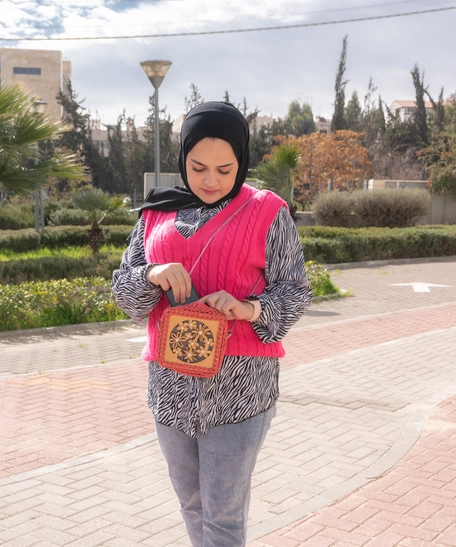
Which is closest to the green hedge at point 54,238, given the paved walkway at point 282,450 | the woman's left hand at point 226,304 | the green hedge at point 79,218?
the green hedge at point 79,218

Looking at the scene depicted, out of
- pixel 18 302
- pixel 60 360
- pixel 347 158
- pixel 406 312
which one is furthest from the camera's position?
pixel 347 158

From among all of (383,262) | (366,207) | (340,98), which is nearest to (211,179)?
(383,262)

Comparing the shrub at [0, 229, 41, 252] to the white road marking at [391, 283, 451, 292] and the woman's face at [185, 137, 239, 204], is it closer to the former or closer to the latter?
the white road marking at [391, 283, 451, 292]

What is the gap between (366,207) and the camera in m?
25.6

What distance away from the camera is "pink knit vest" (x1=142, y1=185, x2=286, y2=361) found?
7.28 feet

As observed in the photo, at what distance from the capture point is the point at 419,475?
14.4 feet

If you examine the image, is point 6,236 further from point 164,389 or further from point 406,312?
point 164,389

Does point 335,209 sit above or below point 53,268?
above

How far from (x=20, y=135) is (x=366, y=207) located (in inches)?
626

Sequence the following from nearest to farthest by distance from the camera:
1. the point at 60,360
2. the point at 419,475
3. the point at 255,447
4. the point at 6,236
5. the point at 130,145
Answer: the point at 255,447 → the point at 419,475 → the point at 60,360 → the point at 6,236 → the point at 130,145

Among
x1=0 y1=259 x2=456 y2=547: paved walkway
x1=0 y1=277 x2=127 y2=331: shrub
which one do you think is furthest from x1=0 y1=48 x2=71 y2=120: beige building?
x1=0 y1=259 x2=456 y2=547: paved walkway

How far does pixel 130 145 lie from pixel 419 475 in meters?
43.1

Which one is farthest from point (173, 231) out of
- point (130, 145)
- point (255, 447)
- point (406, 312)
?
point (130, 145)

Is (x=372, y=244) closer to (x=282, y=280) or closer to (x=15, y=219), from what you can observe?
(x=15, y=219)
